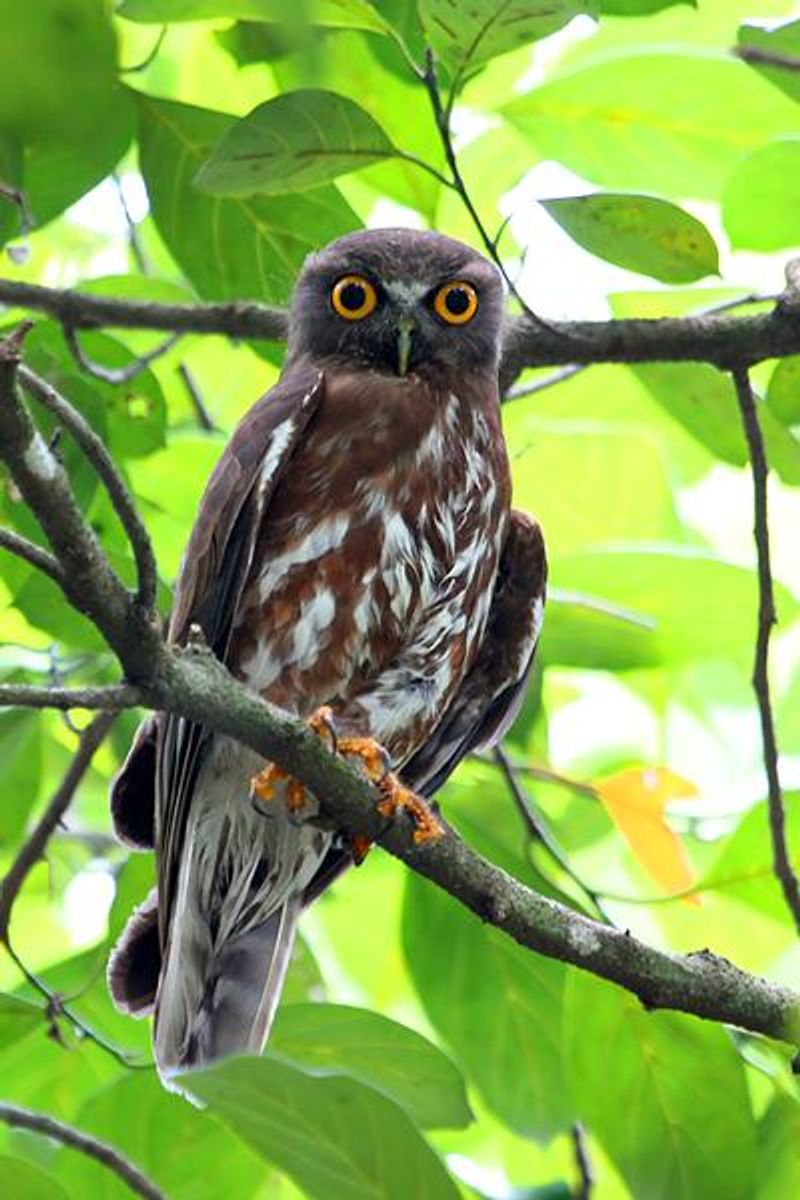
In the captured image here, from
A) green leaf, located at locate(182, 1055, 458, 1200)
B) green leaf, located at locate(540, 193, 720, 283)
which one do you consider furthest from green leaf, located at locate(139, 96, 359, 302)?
green leaf, located at locate(182, 1055, 458, 1200)

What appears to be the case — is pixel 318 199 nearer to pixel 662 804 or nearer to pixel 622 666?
pixel 622 666

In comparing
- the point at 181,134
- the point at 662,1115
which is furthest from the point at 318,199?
the point at 662,1115

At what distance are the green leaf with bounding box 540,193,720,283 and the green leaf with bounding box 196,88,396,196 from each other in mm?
323

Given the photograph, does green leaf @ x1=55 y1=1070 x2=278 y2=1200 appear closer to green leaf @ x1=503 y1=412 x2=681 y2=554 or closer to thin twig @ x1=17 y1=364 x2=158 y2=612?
thin twig @ x1=17 y1=364 x2=158 y2=612

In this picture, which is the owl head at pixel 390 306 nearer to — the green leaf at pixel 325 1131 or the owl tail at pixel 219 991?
the owl tail at pixel 219 991

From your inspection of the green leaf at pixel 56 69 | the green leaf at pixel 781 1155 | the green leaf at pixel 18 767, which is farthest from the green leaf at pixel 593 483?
the green leaf at pixel 56 69

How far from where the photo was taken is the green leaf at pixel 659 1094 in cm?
276

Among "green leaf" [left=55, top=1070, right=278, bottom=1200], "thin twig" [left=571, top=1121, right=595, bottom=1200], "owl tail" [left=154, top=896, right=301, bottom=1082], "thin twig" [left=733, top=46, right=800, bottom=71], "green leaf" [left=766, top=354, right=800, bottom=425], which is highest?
"thin twig" [left=733, top=46, right=800, bottom=71]

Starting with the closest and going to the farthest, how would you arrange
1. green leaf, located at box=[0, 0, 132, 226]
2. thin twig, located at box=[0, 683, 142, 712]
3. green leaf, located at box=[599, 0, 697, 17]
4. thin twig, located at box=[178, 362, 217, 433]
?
green leaf, located at box=[0, 0, 132, 226], thin twig, located at box=[0, 683, 142, 712], green leaf, located at box=[599, 0, 697, 17], thin twig, located at box=[178, 362, 217, 433]

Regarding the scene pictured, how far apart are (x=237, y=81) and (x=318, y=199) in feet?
2.08

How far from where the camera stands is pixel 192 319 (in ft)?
11.5

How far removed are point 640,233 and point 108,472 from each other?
1.30 meters

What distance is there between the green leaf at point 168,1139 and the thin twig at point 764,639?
1008 mm

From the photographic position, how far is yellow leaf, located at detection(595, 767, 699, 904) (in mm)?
3713
